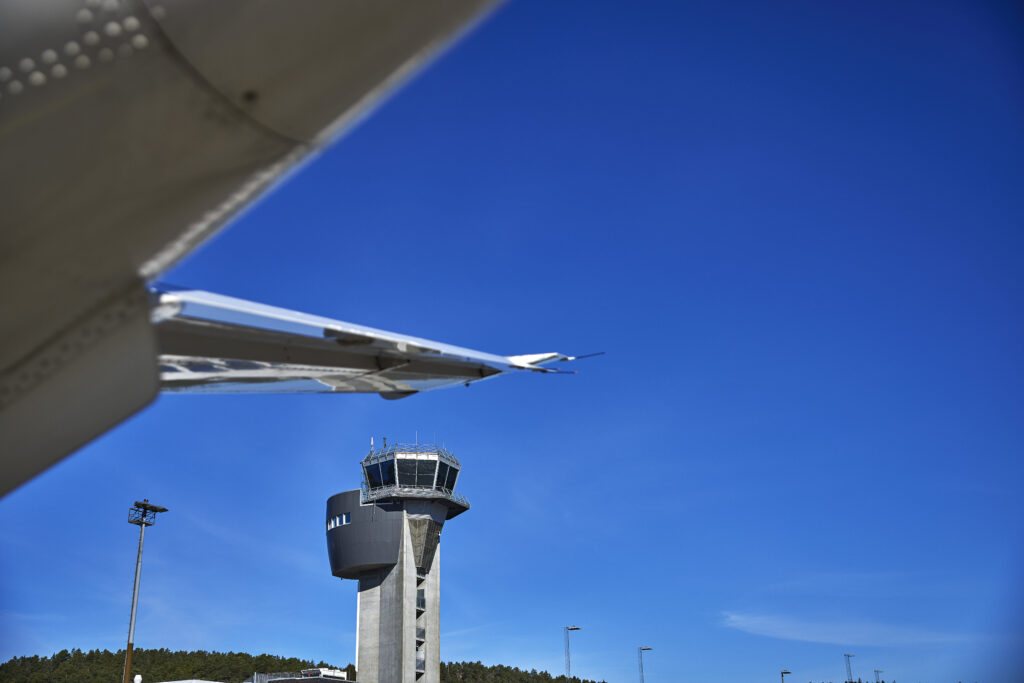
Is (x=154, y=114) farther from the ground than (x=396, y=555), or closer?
closer

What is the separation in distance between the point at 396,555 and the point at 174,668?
5902cm

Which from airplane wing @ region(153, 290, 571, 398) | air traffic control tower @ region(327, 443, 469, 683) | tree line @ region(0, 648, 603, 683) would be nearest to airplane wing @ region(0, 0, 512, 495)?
airplane wing @ region(153, 290, 571, 398)

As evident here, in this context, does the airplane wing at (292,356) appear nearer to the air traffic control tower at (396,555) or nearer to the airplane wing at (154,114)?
the airplane wing at (154,114)

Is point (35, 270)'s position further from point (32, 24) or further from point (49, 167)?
point (32, 24)

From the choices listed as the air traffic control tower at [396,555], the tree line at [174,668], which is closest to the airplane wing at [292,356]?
the air traffic control tower at [396,555]

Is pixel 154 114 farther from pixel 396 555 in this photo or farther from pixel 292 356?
pixel 396 555

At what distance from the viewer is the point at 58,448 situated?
460 centimetres

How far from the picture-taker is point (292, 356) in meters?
6.51

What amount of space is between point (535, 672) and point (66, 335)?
157 metres

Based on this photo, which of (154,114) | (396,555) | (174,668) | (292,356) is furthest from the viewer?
(174,668)

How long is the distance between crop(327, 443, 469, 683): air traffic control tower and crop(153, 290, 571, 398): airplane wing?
71210mm

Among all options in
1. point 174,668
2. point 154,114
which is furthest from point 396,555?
point 154,114

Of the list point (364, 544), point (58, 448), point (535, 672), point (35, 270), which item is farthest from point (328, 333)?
point (535, 672)

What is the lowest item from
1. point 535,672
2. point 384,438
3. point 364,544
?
point 535,672
